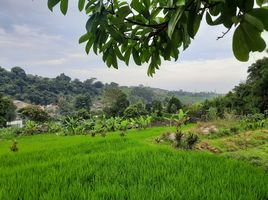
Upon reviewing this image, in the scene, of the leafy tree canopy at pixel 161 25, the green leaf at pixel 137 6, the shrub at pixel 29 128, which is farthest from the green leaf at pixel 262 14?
the shrub at pixel 29 128

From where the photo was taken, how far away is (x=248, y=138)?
331 inches

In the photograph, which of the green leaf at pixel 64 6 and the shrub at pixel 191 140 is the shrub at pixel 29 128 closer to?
the shrub at pixel 191 140

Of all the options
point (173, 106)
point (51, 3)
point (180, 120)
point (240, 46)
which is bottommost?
point (180, 120)

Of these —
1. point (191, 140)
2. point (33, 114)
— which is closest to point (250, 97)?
point (191, 140)

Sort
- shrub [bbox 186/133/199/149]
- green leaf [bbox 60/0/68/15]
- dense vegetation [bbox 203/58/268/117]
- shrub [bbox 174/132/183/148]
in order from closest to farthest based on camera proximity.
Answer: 1. green leaf [bbox 60/0/68/15]
2. shrub [bbox 186/133/199/149]
3. shrub [bbox 174/132/183/148]
4. dense vegetation [bbox 203/58/268/117]

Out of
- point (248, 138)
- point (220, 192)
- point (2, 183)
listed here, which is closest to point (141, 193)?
point (220, 192)

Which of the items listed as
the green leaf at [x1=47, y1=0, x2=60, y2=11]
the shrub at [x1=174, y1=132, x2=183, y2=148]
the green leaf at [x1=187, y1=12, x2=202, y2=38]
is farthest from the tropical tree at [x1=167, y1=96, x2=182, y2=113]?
the green leaf at [x1=47, y1=0, x2=60, y2=11]

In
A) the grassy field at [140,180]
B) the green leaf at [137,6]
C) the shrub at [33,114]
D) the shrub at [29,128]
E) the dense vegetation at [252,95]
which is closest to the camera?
the green leaf at [137,6]

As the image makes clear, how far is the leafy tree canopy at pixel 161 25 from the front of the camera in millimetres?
877

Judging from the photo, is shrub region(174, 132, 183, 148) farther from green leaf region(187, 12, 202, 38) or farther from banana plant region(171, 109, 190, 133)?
green leaf region(187, 12, 202, 38)

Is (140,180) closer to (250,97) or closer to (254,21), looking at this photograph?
(254,21)

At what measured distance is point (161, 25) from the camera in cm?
131

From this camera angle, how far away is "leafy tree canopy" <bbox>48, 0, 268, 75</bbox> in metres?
0.88

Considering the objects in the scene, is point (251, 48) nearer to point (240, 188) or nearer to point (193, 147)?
point (240, 188)
